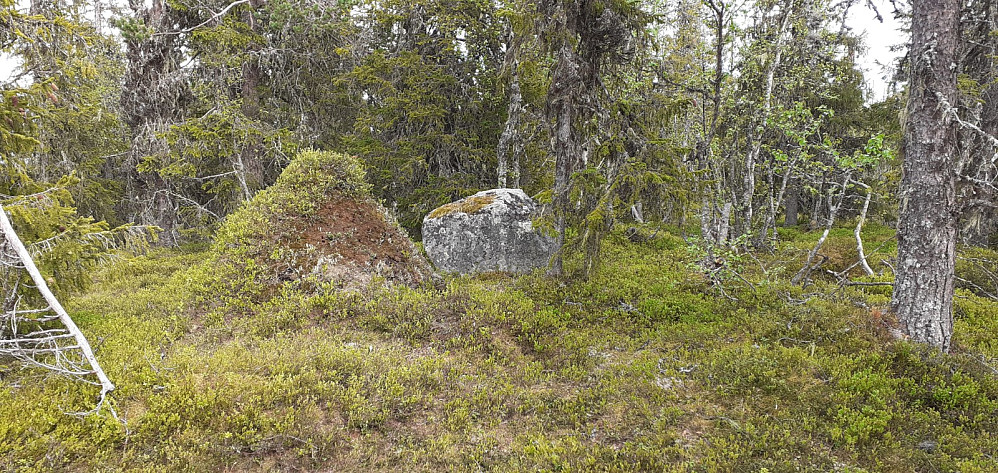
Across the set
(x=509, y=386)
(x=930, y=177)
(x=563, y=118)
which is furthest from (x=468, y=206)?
(x=930, y=177)

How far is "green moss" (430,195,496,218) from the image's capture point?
1137 centimetres

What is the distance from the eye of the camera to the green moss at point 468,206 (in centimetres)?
1137

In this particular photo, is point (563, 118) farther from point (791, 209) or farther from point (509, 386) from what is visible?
point (791, 209)

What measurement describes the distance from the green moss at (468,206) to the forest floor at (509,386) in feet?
9.60

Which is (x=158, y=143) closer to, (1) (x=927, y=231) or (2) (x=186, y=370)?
(2) (x=186, y=370)

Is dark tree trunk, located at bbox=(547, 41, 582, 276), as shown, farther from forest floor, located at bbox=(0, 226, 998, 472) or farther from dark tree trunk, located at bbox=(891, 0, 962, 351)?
dark tree trunk, located at bbox=(891, 0, 962, 351)

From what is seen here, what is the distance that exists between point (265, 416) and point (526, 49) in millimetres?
7404

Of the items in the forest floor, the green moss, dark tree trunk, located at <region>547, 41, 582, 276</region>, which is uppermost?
dark tree trunk, located at <region>547, 41, 582, 276</region>

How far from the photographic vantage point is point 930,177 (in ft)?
19.6

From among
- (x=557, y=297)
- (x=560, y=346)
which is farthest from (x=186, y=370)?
(x=557, y=297)

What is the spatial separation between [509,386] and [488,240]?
5317mm

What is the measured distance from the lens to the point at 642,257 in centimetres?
1248

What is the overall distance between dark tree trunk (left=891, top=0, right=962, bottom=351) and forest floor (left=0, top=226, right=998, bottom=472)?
64cm

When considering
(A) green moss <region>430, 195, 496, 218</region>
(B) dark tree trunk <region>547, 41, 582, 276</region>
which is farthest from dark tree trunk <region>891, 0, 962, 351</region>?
(A) green moss <region>430, 195, 496, 218</region>
